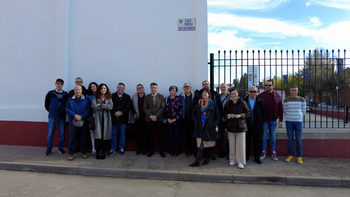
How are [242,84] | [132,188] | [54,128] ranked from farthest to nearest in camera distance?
1. [242,84]
2. [54,128]
3. [132,188]

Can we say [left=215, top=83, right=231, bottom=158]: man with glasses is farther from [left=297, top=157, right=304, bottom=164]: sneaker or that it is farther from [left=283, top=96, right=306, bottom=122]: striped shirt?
[left=297, top=157, right=304, bottom=164]: sneaker

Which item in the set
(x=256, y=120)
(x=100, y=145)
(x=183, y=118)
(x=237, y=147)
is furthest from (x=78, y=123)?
(x=256, y=120)

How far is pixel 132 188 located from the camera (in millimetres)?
4383

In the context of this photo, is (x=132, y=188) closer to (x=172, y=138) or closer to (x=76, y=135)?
(x=172, y=138)

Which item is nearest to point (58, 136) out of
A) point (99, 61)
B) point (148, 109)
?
point (99, 61)

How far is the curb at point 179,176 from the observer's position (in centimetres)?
467

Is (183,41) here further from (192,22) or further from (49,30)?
(49,30)

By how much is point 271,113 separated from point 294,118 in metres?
0.55

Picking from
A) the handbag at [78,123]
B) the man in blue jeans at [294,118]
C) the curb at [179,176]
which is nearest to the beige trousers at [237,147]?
the curb at [179,176]

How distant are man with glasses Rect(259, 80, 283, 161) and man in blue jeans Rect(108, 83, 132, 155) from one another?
356 centimetres

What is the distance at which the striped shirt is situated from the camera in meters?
5.70

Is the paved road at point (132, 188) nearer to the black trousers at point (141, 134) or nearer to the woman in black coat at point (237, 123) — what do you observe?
the woman in black coat at point (237, 123)

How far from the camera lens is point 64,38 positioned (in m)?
7.02

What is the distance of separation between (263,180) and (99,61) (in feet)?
17.9
